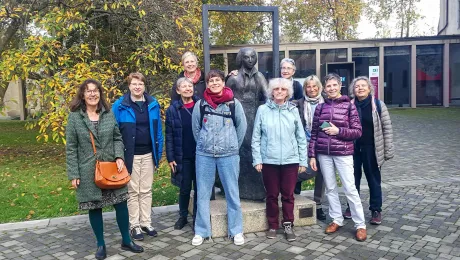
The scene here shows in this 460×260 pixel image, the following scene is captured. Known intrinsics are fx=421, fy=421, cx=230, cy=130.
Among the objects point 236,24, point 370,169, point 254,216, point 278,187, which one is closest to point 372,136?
point 370,169

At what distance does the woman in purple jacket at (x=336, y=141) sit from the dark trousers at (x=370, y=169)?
1.18ft

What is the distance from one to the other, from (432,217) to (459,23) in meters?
26.4

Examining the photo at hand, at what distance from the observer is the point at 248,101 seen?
17.6 ft

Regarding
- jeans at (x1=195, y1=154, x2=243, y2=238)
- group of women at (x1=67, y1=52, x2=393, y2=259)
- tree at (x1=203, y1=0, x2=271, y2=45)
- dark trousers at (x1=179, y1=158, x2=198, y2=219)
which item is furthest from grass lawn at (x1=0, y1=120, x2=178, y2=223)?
tree at (x1=203, y1=0, x2=271, y2=45)

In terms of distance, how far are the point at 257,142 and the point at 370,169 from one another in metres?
1.47

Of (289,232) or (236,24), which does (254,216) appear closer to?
(289,232)

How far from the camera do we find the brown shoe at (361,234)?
4.68 meters

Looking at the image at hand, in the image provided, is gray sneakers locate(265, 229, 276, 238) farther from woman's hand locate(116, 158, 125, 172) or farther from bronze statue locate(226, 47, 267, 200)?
woman's hand locate(116, 158, 125, 172)

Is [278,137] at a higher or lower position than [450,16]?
lower

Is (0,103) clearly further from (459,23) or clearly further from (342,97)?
(459,23)

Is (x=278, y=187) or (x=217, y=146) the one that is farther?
(x=278, y=187)

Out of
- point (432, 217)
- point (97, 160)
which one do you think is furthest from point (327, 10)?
point (97, 160)

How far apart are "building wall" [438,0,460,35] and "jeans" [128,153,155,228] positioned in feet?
92.3

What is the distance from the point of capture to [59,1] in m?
9.39
